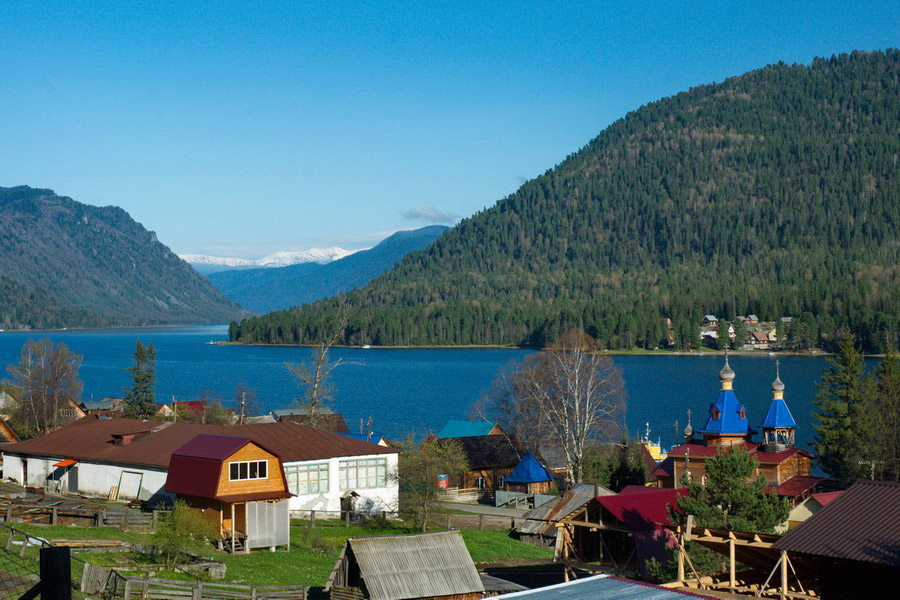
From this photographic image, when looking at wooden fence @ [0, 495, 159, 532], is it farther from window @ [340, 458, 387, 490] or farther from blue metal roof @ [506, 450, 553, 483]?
blue metal roof @ [506, 450, 553, 483]

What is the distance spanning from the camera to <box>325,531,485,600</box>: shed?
83.4 feet

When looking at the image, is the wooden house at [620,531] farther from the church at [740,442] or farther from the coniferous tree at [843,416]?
the coniferous tree at [843,416]

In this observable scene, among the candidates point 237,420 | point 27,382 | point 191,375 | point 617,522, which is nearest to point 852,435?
point 617,522

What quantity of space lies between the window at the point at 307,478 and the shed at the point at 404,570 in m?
15.9

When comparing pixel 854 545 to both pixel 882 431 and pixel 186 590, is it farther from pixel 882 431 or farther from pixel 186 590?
pixel 882 431

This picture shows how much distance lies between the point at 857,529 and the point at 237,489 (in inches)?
820

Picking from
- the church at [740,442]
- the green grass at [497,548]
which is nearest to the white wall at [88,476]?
the green grass at [497,548]

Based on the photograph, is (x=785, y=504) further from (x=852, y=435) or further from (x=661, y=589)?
(x=852, y=435)

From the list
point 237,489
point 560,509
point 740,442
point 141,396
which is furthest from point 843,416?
point 141,396

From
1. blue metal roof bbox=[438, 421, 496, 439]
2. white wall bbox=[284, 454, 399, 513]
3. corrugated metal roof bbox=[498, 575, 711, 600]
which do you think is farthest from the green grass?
blue metal roof bbox=[438, 421, 496, 439]

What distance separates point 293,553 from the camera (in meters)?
33.1

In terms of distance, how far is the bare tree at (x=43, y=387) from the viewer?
7325 cm

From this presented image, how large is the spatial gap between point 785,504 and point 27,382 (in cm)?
6393

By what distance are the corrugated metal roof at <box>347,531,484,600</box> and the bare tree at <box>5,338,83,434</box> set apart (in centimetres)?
5148
